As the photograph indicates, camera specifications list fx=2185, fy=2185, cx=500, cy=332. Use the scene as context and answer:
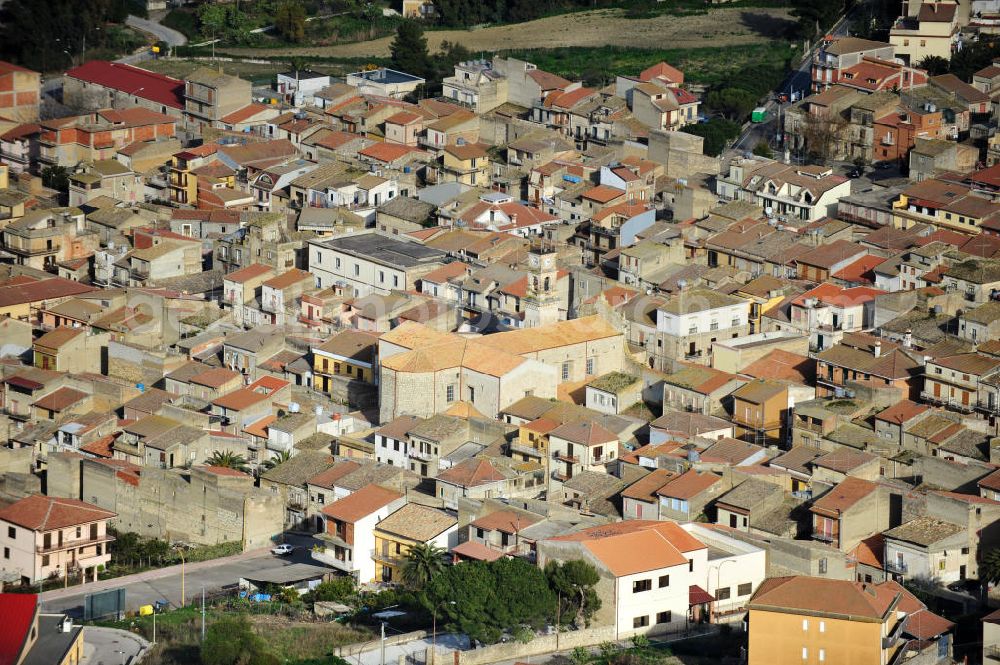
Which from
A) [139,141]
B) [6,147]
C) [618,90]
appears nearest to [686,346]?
[618,90]

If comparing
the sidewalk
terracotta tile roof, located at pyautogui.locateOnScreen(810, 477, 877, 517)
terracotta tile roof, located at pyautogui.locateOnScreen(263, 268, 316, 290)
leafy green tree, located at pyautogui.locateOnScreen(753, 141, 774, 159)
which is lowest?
the sidewalk

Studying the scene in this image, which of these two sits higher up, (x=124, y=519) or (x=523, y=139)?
(x=523, y=139)

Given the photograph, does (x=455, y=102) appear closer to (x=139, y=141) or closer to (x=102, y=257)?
(x=139, y=141)

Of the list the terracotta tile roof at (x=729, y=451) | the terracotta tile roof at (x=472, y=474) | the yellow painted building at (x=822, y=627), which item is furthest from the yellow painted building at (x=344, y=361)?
the yellow painted building at (x=822, y=627)

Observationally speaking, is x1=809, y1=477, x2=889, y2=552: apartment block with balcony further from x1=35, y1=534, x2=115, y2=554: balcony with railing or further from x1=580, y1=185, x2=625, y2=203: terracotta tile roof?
x1=580, y1=185, x2=625, y2=203: terracotta tile roof

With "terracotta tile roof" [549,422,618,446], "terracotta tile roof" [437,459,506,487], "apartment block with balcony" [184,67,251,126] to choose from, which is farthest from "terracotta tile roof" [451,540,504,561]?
"apartment block with balcony" [184,67,251,126]

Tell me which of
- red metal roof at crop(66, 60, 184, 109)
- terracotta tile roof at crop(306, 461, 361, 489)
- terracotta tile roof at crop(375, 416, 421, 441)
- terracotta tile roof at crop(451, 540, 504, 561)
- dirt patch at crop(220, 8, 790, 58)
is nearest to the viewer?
terracotta tile roof at crop(451, 540, 504, 561)
